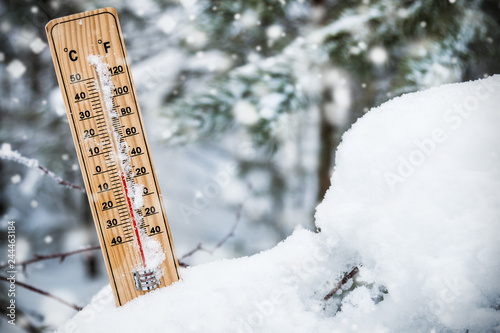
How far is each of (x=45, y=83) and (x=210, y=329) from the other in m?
1.56

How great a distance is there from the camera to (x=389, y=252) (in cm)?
39

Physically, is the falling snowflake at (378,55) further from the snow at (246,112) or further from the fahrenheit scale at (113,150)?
the fahrenheit scale at (113,150)

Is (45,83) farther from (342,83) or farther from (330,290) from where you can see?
(330,290)

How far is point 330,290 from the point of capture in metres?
0.44

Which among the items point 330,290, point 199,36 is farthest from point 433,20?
point 330,290

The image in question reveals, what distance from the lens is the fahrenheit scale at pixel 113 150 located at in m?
0.50

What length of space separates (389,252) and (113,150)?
457 mm

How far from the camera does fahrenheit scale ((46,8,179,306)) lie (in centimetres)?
50

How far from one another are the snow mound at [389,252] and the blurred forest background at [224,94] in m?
0.51

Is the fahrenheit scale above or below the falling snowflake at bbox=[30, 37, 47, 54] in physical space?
below

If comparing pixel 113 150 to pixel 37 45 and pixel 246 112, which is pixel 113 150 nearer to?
pixel 246 112

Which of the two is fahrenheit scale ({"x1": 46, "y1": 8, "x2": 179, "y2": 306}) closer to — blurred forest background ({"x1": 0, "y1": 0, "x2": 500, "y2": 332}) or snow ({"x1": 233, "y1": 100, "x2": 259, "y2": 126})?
blurred forest background ({"x1": 0, "y1": 0, "x2": 500, "y2": 332})

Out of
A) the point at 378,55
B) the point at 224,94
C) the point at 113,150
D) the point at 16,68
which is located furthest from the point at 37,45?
the point at 378,55

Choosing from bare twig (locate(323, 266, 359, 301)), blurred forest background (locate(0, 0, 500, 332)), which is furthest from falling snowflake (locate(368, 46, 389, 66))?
bare twig (locate(323, 266, 359, 301))
